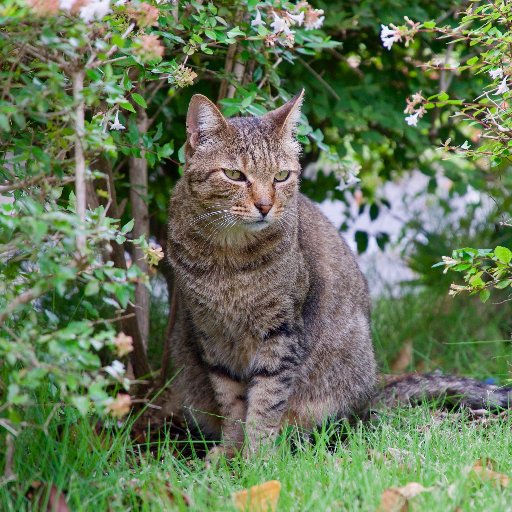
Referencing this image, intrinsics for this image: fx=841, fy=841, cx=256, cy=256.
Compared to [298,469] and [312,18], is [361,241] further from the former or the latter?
[298,469]

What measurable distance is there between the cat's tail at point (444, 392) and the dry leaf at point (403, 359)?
2.89 ft

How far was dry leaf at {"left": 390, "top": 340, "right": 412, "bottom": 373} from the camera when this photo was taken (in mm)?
5027

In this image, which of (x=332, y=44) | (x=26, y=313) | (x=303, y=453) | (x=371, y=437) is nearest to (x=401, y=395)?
(x=371, y=437)

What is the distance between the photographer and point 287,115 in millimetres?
3607

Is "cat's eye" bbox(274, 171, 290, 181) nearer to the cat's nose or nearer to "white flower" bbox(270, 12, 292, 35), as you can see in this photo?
the cat's nose

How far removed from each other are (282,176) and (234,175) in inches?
9.0

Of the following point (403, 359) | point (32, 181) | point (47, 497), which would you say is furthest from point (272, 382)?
point (403, 359)

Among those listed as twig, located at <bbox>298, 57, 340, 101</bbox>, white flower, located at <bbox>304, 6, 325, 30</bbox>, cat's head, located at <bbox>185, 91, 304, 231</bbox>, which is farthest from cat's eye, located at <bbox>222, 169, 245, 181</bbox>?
twig, located at <bbox>298, 57, 340, 101</bbox>

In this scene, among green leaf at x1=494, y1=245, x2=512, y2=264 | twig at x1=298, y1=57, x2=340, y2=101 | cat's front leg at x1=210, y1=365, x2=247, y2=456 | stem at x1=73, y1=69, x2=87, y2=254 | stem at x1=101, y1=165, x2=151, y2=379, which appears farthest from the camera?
twig at x1=298, y1=57, x2=340, y2=101

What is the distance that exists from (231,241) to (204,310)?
12.7 inches

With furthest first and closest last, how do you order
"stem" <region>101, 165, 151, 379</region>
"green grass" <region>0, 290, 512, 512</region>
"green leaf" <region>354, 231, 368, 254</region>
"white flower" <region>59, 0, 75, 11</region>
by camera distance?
"green leaf" <region>354, 231, 368, 254</region> → "stem" <region>101, 165, 151, 379</region> → "green grass" <region>0, 290, 512, 512</region> → "white flower" <region>59, 0, 75, 11</region>

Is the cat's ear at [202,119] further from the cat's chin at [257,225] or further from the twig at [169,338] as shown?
the twig at [169,338]

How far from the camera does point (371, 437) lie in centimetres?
338

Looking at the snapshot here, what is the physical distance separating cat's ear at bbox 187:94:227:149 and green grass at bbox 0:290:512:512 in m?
1.28
